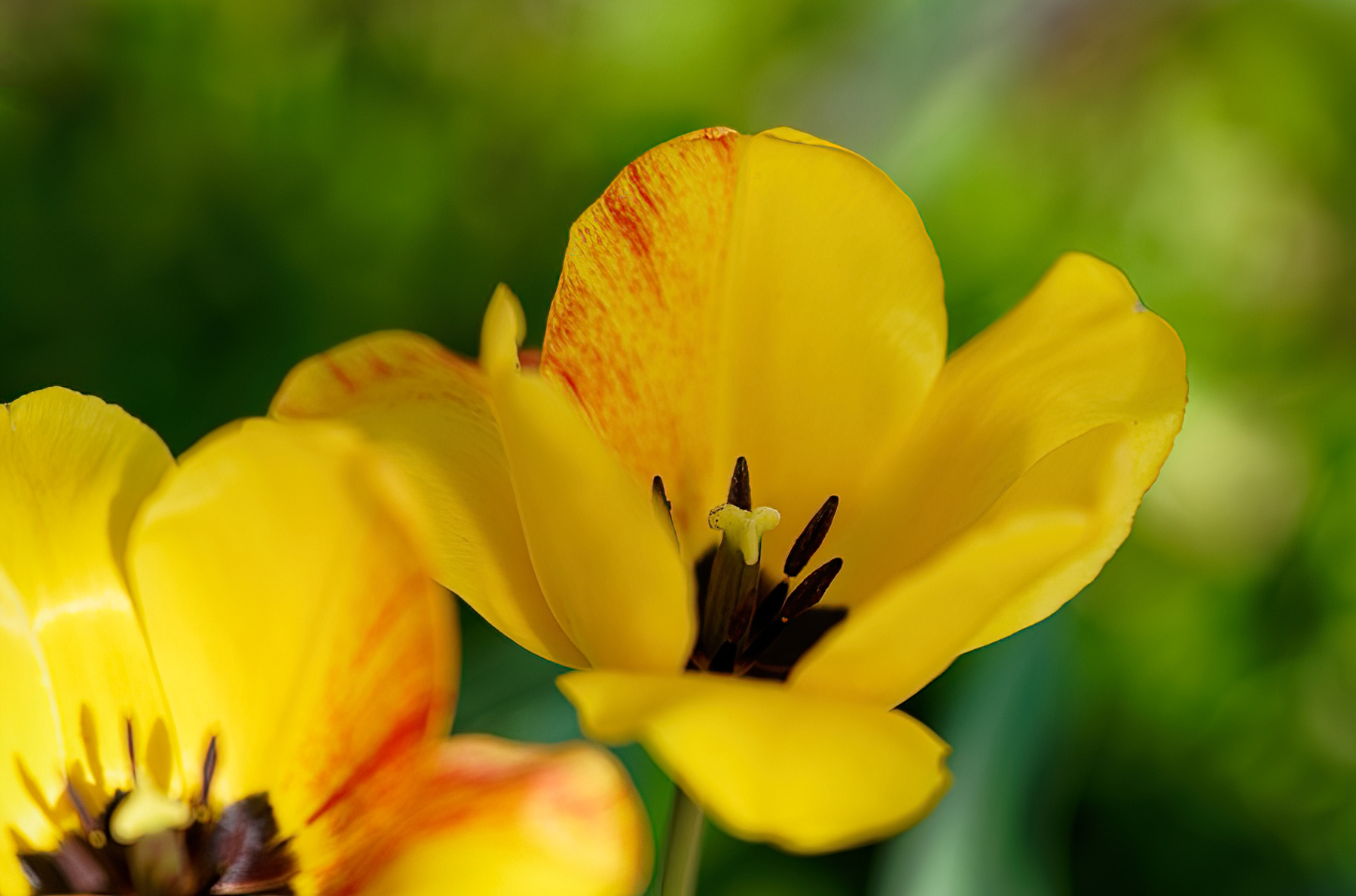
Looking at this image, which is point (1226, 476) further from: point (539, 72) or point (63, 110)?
point (63, 110)

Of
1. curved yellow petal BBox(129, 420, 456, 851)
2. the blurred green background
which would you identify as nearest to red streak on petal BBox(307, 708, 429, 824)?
curved yellow petal BBox(129, 420, 456, 851)

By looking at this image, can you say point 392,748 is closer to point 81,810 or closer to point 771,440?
point 81,810

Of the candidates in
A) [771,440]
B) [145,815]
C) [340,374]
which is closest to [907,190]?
[771,440]

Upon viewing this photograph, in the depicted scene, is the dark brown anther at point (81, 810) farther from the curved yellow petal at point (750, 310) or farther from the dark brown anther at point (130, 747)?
the curved yellow petal at point (750, 310)

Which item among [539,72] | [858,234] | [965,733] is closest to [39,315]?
[539,72]

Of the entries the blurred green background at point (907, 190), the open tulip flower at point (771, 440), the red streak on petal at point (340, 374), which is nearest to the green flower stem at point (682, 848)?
the open tulip flower at point (771, 440)

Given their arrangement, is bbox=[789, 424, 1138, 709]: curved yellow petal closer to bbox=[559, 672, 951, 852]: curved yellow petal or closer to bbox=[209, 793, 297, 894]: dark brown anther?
bbox=[559, 672, 951, 852]: curved yellow petal
